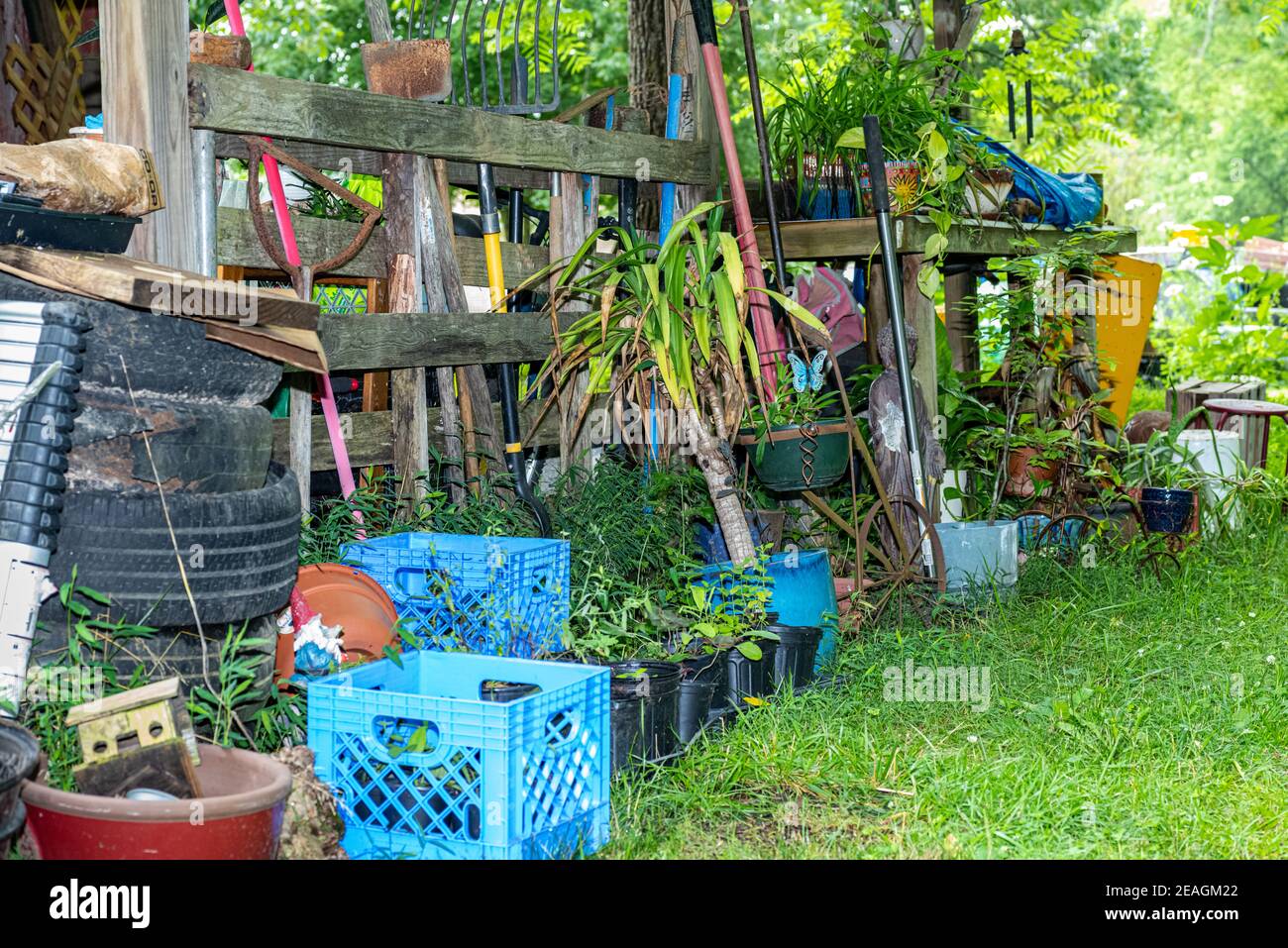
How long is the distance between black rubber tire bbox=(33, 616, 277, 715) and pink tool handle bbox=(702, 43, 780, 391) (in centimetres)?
202

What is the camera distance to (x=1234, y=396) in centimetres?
724

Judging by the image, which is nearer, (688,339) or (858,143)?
(688,339)

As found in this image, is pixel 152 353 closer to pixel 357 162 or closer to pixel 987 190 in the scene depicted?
pixel 357 162

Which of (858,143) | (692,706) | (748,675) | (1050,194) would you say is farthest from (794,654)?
(1050,194)

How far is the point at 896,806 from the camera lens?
2902 millimetres

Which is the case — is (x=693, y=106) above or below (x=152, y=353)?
above

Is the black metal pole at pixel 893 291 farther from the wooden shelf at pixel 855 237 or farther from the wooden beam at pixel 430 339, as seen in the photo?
the wooden beam at pixel 430 339

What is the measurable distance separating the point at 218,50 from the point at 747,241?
1.85 m

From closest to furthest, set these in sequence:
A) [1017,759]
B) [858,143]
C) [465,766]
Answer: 1. [465,766]
2. [1017,759]
3. [858,143]

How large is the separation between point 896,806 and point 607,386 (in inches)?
62.3
